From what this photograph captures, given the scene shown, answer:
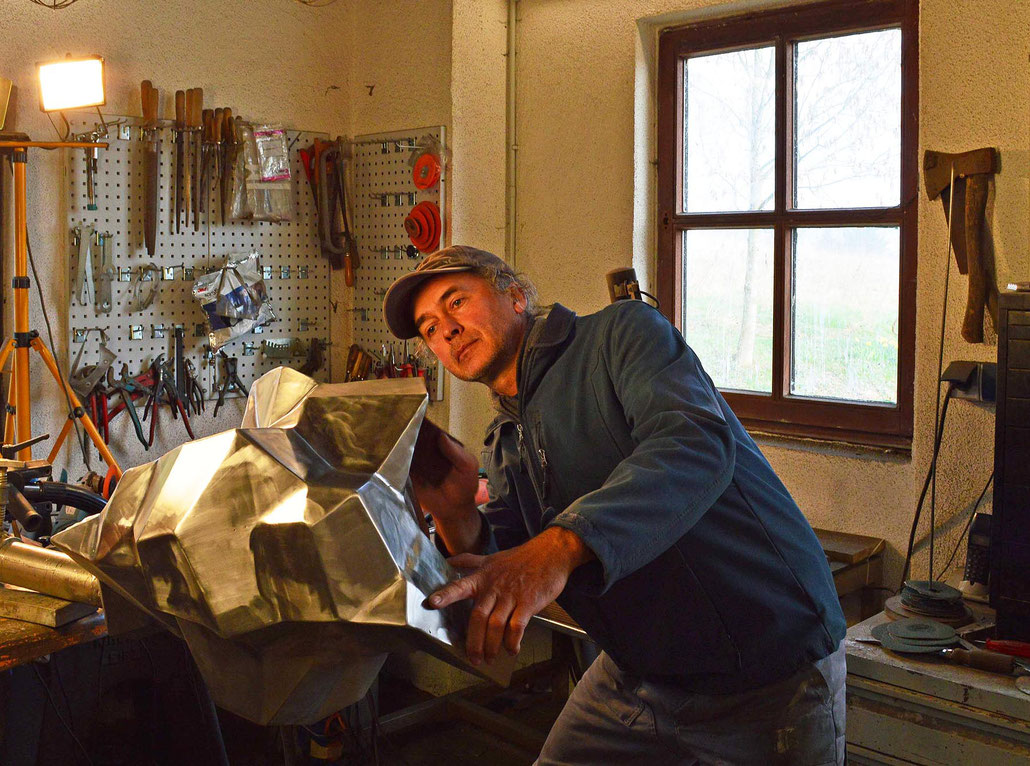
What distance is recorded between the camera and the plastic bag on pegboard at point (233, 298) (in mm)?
3691

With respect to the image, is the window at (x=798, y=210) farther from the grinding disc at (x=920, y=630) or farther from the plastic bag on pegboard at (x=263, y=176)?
the plastic bag on pegboard at (x=263, y=176)

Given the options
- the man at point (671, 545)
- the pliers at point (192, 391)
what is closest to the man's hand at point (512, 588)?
the man at point (671, 545)

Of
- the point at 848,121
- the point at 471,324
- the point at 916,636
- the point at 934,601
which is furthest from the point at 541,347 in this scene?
the point at 848,121

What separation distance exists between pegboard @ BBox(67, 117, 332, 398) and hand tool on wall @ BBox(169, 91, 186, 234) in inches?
0.8

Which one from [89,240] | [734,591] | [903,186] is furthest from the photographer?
[89,240]

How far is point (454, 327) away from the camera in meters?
1.85

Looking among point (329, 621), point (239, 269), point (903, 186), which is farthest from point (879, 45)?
point (329, 621)

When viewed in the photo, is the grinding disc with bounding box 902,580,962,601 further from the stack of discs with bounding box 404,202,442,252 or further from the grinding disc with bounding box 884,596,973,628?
the stack of discs with bounding box 404,202,442,252

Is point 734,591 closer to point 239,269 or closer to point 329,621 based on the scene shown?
point 329,621

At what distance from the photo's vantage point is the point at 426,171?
3770 millimetres

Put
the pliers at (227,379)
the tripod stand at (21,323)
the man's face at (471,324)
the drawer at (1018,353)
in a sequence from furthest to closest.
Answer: the pliers at (227,379), the tripod stand at (21,323), the drawer at (1018,353), the man's face at (471,324)

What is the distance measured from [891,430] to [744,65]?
1.21 meters

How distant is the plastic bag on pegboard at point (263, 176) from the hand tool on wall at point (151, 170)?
299 millimetres

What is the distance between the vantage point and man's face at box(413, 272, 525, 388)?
184 centimetres
